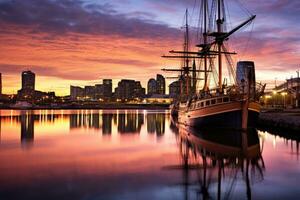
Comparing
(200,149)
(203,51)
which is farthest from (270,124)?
(200,149)

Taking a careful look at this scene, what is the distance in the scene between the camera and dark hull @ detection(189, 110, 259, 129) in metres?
43.1

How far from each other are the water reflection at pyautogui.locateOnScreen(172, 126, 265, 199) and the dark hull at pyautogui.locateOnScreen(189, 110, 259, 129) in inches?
428

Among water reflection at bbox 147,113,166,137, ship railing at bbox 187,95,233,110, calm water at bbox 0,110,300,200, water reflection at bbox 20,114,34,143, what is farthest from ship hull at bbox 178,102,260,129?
water reflection at bbox 20,114,34,143

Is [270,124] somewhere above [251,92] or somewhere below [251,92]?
below

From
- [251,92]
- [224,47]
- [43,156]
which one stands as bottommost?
[43,156]

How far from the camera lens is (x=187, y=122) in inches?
2210

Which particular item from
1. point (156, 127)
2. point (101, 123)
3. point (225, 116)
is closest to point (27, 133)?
point (156, 127)

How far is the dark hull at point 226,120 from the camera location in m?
43.1

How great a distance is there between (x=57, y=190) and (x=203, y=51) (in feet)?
155

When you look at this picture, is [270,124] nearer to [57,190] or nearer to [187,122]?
[187,122]

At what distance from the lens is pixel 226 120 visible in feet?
143

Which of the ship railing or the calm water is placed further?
the ship railing

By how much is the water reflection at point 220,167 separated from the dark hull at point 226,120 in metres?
10.9

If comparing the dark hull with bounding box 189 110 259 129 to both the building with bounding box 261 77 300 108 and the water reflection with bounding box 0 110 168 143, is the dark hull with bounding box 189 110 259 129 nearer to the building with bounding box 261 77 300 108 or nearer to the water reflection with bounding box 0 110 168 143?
the water reflection with bounding box 0 110 168 143
